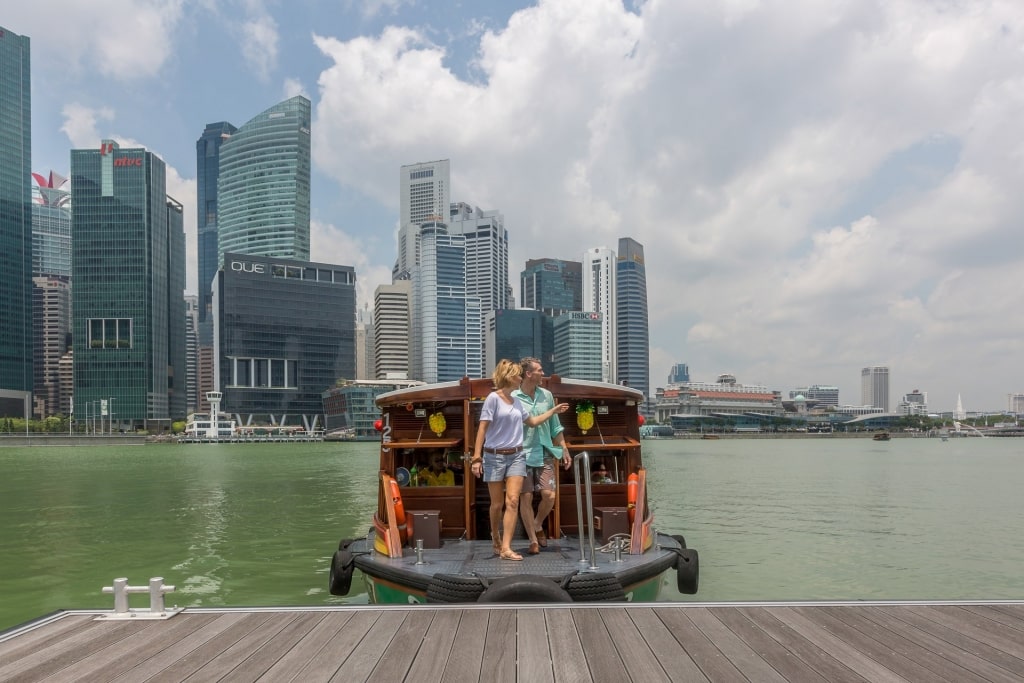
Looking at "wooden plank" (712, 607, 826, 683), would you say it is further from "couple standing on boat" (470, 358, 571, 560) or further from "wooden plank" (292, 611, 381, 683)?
"couple standing on boat" (470, 358, 571, 560)

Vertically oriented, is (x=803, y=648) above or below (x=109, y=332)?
below

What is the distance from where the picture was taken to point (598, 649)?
3.91 metres

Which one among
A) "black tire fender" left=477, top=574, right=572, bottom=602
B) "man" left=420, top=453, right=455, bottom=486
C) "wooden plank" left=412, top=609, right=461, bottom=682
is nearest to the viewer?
"wooden plank" left=412, top=609, right=461, bottom=682

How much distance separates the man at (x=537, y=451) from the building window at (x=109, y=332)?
164476 mm

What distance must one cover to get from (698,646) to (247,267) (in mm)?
166547

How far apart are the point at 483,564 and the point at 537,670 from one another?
11.2 ft

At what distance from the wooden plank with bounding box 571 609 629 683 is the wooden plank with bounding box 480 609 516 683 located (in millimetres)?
413

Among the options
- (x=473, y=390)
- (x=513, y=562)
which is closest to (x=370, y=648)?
(x=513, y=562)

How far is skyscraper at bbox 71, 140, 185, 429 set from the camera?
147m

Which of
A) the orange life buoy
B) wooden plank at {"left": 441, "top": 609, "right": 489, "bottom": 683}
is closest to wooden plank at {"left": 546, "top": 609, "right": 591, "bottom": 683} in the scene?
wooden plank at {"left": 441, "top": 609, "right": 489, "bottom": 683}

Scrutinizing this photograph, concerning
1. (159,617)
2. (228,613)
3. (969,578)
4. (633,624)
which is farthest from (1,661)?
(969,578)

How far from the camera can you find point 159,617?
14.8 feet

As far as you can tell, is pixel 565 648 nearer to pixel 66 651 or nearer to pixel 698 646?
pixel 698 646

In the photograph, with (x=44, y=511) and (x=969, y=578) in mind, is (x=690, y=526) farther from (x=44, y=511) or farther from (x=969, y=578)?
(x=44, y=511)
